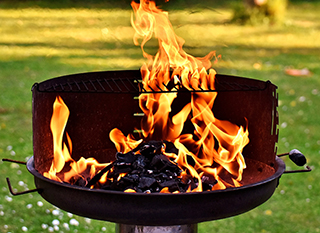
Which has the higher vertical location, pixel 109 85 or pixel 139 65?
pixel 109 85

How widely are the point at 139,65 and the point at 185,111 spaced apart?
5.01 m

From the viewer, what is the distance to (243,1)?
36.9 ft

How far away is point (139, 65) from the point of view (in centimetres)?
785

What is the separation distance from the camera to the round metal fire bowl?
1959mm

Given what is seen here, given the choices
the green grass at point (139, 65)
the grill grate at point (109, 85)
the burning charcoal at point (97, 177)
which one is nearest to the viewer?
the burning charcoal at point (97, 177)

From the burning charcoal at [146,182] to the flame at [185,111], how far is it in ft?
0.99

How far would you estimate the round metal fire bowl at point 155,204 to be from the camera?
1.96m

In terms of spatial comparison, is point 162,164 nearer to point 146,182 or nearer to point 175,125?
point 146,182

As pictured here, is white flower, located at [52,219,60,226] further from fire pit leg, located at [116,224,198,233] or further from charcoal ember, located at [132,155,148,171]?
charcoal ember, located at [132,155,148,171]

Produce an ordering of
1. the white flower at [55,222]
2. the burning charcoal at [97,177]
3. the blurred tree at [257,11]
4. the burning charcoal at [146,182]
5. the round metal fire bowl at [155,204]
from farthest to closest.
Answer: the blurred tree at [257,11] → the white flower at [55,222] → the burning charcoal at [97,177] → the burning charcoal at [146,182] → the round metal fire bowl at [155,204]

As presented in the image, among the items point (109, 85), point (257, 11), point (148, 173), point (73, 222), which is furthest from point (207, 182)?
point (257, 11)

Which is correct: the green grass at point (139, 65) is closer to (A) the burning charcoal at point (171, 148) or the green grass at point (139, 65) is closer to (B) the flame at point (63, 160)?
(B) the flame at point (63, 160)

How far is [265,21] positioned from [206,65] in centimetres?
934

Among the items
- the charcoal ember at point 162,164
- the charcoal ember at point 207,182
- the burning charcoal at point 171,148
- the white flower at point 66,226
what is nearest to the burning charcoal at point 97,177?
the charcoal ember at point 162,164
